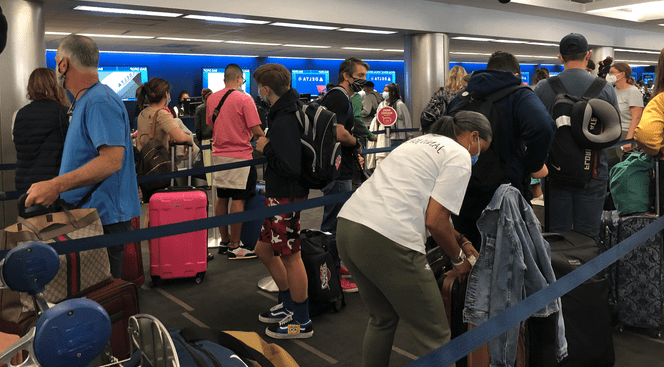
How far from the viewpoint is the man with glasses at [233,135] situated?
4.50m

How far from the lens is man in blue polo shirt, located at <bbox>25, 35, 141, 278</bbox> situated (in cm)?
229

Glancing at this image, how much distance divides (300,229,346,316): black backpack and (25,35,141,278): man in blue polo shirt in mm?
1267

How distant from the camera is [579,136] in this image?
3035 mm

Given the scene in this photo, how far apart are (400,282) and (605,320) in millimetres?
1124

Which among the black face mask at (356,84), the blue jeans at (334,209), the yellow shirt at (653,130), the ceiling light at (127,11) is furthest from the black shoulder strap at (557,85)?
the ceiling light at (127,11)

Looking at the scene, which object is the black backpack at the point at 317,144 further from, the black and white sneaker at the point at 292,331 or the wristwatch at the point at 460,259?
the wristwatch at the point at 460,259

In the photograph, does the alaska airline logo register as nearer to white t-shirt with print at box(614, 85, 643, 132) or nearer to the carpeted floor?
the carpeted floor

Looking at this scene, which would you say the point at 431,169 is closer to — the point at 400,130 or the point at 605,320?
the point at 605,320

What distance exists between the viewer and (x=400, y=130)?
26.5ft

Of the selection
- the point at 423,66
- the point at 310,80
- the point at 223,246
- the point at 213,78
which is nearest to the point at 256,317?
the point at 223,246

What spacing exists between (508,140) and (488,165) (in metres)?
0.19

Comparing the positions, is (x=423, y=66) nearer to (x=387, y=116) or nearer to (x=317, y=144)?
(x=387, y=116)

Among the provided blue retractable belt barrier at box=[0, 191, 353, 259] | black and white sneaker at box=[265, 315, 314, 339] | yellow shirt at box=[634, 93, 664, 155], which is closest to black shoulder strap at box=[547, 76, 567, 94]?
yellow shirt at box=[634, 93, 664, 155]

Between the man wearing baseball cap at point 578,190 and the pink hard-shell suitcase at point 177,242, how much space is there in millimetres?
2513
